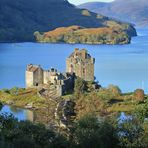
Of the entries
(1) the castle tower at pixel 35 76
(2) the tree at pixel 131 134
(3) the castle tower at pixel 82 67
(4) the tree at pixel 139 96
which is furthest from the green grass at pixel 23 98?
(2) the tree at pixel 131 134

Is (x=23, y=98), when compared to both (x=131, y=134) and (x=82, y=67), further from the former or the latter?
(x=131, y=134)

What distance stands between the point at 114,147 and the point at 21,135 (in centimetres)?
390

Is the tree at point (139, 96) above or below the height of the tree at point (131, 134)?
below

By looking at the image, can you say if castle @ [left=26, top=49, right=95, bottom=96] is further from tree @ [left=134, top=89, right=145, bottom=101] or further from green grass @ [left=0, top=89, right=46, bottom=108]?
tree @ [left=134, top=89, right=145, bottom=101]

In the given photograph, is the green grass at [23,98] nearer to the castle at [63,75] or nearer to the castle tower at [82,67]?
the castle at [63,75]

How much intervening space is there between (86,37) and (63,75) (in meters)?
119

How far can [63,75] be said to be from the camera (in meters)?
51.8

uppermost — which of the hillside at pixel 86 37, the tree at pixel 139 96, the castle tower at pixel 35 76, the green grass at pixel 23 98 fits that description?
the hillside at pixel 86 37

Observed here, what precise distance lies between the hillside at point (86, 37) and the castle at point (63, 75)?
11032 centimetres

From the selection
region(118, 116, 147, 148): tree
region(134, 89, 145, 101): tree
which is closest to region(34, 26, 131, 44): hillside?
region(134, 89, 145, 101): tree

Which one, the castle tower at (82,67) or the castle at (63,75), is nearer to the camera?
the castle at (63,75)

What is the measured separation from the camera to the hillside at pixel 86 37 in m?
168

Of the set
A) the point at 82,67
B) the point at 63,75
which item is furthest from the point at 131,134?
the point at 82,67

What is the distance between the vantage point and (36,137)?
Result: 21.2m
